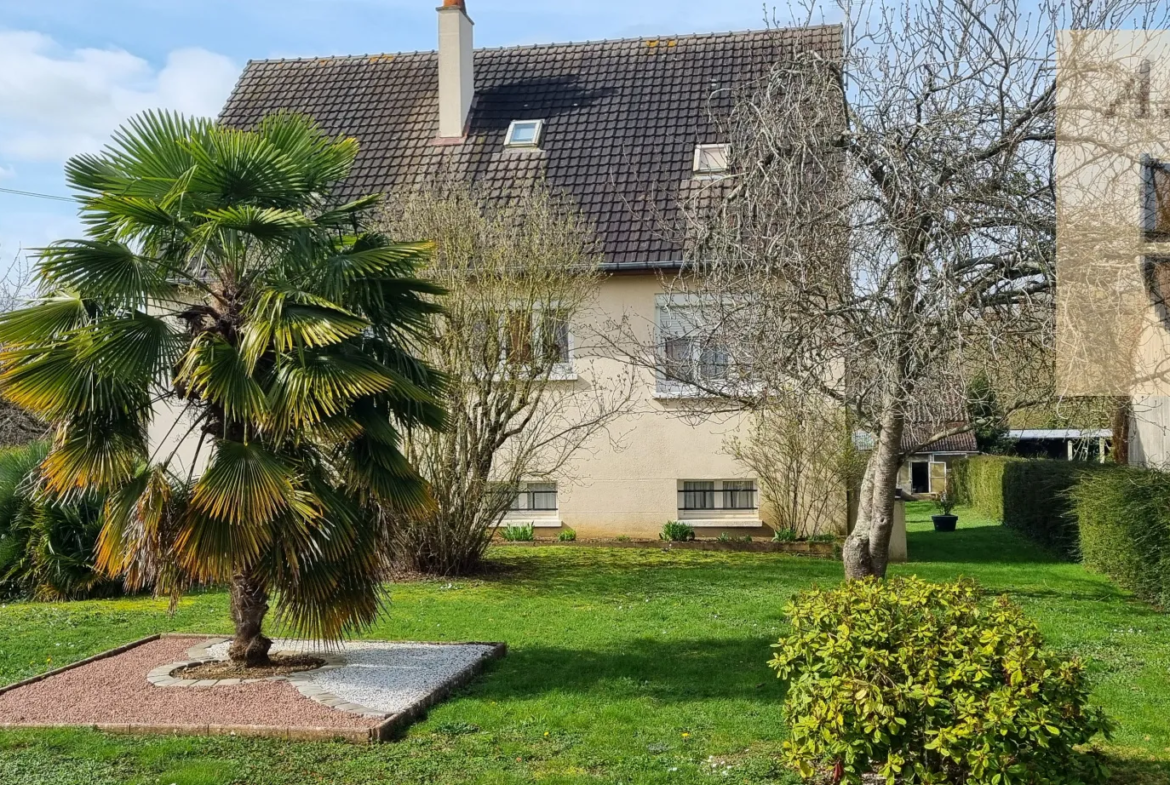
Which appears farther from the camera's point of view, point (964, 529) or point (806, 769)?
point (964, 529)

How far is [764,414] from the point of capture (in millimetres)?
17031

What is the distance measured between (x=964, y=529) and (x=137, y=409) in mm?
21087

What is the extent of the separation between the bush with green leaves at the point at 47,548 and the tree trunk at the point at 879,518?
9126 millimetres

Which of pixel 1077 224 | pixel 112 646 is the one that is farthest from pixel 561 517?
pixel 1077 224

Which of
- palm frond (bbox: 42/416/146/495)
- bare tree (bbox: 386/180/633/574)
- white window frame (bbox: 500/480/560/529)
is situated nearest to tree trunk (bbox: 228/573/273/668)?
palm frond (bbox: 42/416/146/495)

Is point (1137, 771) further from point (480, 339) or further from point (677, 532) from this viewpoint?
point (677, 532)

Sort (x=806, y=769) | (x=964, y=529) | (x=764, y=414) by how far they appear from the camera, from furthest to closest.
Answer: (x=964, y=529) → (x=764, y=414) → (x=806, y=769)

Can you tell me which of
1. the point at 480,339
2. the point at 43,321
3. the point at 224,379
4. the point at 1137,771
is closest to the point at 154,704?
the point at 224,379

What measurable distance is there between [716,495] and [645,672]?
9.41 m

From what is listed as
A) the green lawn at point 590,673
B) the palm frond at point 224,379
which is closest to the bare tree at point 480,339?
the green lawn at point 590,673

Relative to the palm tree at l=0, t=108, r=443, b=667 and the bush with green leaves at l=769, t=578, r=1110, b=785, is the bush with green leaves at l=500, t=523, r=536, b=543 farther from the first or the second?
the bush with green leaves at l=769, t=578, r=1110, b=785

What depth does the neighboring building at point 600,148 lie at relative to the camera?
17.9 meters

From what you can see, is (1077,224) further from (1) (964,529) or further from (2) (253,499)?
(1) (964,529)

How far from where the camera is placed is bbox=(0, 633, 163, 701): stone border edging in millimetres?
8820
